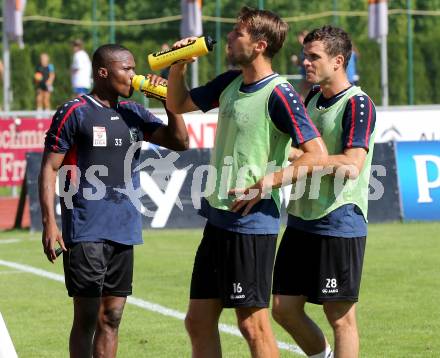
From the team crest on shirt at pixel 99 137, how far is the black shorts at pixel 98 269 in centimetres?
60

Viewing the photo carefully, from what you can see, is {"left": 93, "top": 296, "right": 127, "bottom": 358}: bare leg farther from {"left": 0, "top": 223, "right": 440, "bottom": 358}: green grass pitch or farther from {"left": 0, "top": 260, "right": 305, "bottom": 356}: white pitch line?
{"left": 0, "top": 260, "right": 305, "bottom": 356}: white pitch line

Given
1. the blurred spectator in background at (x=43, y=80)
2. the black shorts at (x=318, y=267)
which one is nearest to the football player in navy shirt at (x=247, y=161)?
the black shorts at (x=318, y=267)

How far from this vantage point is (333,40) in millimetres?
7500

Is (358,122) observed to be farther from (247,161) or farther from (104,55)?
(104,55)

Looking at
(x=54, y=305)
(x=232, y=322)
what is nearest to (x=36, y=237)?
(x=54, y=305)

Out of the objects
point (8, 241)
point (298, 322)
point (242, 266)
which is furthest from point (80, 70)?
point (242, 266)

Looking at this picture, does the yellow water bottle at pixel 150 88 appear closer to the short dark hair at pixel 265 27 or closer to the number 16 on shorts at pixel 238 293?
the short dark hair at pixel 265 27

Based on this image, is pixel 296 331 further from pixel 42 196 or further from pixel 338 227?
pixel 42 196

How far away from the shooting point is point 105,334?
7812 millimetres

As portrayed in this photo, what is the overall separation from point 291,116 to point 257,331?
1204 mm

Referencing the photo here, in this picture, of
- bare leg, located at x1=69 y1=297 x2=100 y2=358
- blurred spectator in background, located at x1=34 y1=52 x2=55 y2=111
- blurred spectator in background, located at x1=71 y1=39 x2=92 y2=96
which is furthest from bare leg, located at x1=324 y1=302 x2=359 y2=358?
blurred spectator in background, located at x1=34 y1=52 x2=55 y2=111

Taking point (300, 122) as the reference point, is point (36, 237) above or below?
below

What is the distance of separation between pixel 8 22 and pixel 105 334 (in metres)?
21.1

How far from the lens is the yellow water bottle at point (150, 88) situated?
7625 millimetres
